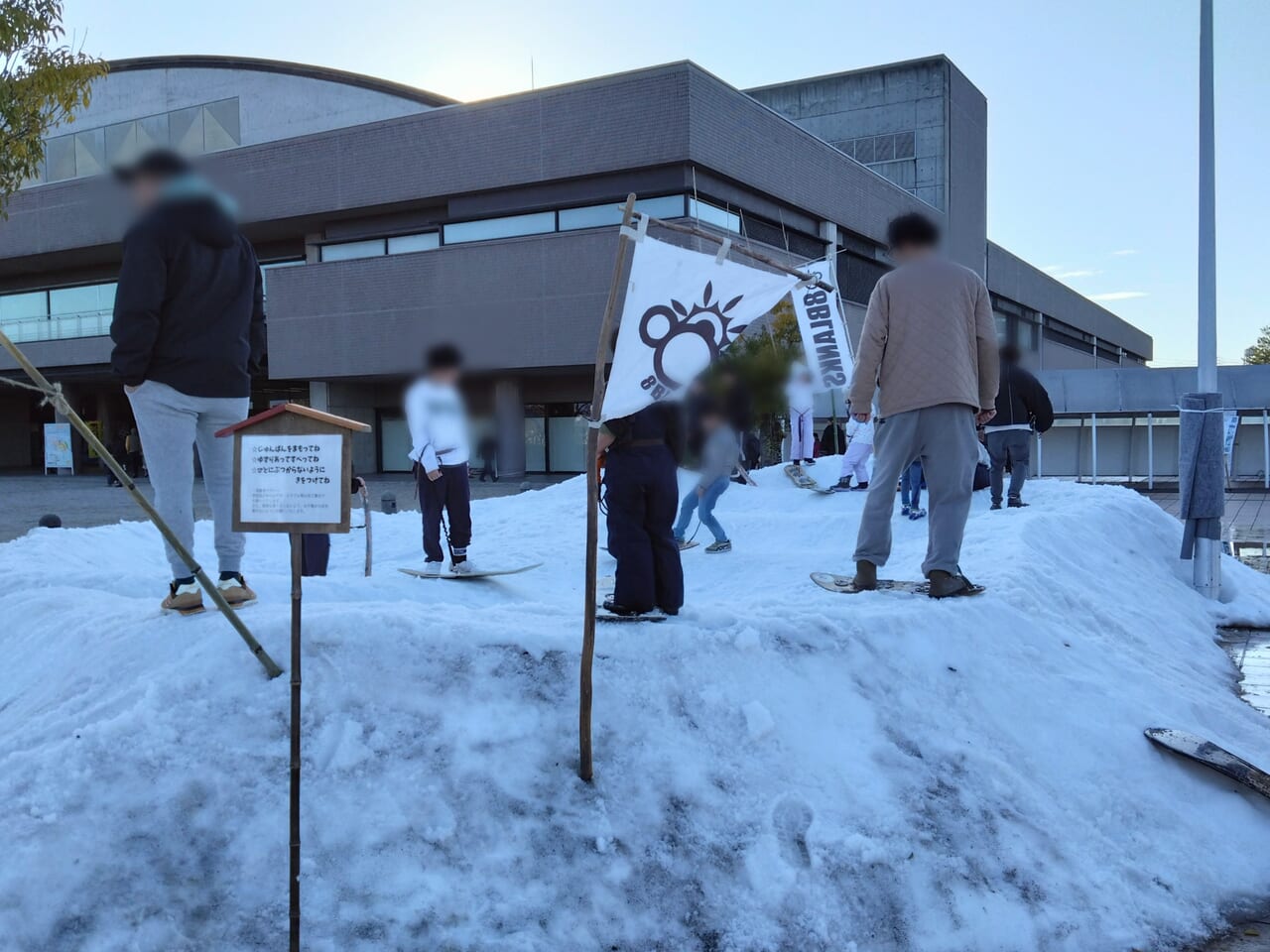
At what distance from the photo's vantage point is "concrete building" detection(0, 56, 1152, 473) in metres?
23.3

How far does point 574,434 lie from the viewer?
2755 cm

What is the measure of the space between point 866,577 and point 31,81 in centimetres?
826

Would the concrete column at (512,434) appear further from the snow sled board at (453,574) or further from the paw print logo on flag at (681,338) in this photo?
the paw print logo on flag at (681,338)

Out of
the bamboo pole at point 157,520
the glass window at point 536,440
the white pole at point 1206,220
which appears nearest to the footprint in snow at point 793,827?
the bamboo pole at point 157,520

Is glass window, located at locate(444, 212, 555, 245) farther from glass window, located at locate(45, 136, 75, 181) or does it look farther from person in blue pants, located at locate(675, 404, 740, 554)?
person in blue pants, located at locate(675, 404, 740, 554)

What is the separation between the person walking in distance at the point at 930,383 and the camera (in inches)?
189

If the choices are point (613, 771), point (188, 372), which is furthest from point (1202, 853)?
point (188, 372)

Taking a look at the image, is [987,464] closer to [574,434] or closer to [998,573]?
[998,573]

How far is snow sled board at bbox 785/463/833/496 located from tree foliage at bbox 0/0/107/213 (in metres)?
8.95

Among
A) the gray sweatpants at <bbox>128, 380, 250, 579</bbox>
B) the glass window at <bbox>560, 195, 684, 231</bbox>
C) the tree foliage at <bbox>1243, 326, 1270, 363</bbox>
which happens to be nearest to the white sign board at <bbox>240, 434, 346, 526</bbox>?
the gray sweatpants at <bbox>128, 380, 250, 579</bbox>

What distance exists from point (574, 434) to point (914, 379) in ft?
75.4

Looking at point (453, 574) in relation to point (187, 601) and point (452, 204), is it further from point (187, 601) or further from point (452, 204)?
point (452, 204)

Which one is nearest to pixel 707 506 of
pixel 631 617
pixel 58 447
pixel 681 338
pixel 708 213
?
pixel 631 617

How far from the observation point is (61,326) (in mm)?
31594
